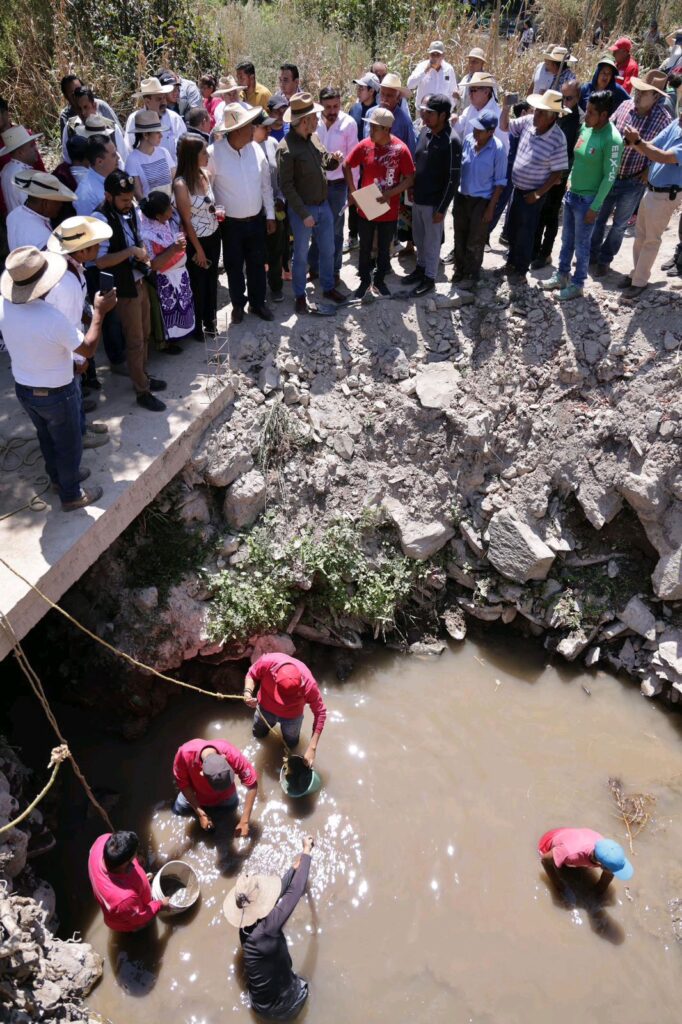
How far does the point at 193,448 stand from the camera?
236 inches

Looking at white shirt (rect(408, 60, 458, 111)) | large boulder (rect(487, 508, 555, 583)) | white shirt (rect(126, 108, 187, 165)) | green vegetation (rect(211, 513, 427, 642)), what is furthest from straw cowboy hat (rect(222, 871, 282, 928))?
white shirt (rect(408, 60, 458, 111))

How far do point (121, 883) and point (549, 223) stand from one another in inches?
279

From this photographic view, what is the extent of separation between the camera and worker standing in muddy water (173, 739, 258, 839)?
4.59m

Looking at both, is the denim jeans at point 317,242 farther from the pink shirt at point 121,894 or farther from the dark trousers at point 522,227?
the pink shirt at point 121,894

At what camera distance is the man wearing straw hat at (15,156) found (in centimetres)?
565

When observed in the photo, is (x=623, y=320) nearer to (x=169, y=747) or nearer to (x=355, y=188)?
(x=355, y=188)

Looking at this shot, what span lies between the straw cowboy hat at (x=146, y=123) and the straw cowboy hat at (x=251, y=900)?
573 cm

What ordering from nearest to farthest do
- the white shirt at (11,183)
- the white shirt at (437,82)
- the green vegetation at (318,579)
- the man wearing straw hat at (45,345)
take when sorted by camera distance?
the man wearing straw hat at (45,345) < the white shirt at (11,183) < the green vegetation at (318,579) < the white shirt at (437,82)

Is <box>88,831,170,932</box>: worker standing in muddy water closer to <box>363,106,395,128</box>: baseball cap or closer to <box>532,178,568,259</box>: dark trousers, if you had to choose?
<box>363,106,395,128</box>: baseball cap

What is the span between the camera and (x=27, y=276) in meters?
3.97

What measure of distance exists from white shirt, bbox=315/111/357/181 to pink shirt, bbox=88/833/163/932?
632 cm

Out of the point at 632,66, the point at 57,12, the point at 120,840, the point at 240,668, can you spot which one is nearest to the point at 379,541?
the point at 240,668

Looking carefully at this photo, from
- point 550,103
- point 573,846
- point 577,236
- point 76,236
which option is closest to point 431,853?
point 573,846

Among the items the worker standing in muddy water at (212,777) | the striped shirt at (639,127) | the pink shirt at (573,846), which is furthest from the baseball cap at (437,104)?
the pink shirt at (573,846)
